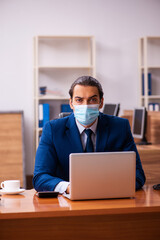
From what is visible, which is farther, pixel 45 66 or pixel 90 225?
pixel 45 66

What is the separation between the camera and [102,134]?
224 centimetres

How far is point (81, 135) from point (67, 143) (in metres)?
0.09

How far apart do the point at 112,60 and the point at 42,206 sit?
174 inches

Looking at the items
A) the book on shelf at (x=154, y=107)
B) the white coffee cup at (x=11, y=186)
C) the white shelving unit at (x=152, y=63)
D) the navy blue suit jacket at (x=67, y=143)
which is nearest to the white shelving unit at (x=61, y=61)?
the white shelving unit at (x=152, y=63)

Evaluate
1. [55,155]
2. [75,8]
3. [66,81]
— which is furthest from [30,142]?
[55,155]

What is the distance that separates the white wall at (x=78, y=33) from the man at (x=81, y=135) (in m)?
3.42

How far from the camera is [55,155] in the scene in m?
2.26

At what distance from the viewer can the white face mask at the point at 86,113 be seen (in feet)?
7.12

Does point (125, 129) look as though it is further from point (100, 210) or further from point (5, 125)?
point (5, 125)

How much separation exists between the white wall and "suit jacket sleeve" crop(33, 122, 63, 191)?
11.2 feet

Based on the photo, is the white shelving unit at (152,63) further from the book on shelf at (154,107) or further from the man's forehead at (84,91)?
the man's forehead at (84,91)

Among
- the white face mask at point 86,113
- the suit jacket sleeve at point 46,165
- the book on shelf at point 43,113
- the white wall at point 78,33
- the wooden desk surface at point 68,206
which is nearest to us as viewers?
the wooden desk surface at point 68,206

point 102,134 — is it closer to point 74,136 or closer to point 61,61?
point 74,136

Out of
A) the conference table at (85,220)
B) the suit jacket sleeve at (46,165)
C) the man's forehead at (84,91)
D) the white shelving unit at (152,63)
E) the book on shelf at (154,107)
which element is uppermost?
the white shelving unit at (152,63)
